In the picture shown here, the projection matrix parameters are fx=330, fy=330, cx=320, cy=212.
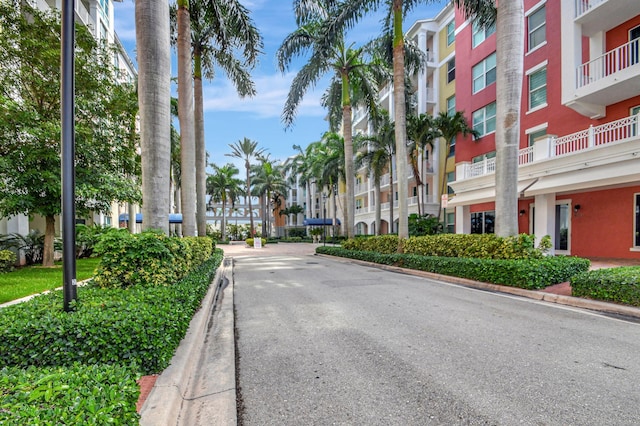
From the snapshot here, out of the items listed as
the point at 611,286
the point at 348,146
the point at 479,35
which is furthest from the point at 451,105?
the point at 611,286

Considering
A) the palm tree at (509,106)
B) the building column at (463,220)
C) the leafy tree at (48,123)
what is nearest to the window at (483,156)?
the building column at (463,220)

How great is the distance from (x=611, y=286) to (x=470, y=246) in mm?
4576

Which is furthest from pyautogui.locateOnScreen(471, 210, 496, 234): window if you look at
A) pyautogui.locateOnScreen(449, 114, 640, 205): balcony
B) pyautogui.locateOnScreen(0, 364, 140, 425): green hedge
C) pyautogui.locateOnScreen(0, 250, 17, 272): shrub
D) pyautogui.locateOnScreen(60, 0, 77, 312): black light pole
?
pyautogui.locateOnScreen(0, 250, 17, 272): shrub

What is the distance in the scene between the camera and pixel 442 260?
11172mm

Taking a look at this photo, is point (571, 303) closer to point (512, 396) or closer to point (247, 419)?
point (512, 396)

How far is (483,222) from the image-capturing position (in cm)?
2089

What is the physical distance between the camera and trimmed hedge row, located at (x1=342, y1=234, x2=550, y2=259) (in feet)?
31.1

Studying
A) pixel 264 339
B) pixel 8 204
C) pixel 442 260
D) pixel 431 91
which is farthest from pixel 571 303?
pixel 431 91

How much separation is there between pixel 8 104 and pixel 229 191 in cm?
4926

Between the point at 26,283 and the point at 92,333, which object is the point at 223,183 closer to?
the point at 26,283

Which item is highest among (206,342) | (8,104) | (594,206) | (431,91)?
(431,91)

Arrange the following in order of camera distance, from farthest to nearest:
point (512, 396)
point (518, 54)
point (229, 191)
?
point (229, 191)
point (518, 54)
point (512, 396)

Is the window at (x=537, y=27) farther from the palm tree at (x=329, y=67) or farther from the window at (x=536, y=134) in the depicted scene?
the palm tree at (x=329, y=67)

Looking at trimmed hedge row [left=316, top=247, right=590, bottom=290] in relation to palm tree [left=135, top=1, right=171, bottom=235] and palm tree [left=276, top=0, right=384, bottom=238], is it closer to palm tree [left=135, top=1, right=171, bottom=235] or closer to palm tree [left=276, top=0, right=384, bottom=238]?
palm tree [left=135, top=1, right=171, bottom=235]
